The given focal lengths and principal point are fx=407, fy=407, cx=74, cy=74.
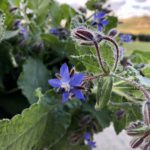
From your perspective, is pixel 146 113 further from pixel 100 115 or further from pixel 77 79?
pixel 100 115

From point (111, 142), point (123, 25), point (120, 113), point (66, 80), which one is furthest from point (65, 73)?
point (123, 25)

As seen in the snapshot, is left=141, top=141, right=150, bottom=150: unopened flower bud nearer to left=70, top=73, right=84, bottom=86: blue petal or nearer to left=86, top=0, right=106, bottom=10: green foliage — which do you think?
left=70, top=73, right=84, bottom=86: blue petal

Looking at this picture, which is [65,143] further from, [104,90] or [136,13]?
[136,13]

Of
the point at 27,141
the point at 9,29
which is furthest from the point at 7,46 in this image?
the point at 27,141

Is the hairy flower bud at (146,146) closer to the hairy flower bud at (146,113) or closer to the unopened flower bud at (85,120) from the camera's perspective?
the hairy flower bud at (146,113)

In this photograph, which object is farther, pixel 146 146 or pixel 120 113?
pixel 120 113

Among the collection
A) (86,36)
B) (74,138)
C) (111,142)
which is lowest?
(111,142)

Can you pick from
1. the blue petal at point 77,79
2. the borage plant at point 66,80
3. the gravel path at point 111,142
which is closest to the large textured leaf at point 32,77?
the borage plant at point 66,80

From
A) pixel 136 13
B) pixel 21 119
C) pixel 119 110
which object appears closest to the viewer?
pixel 21 119
